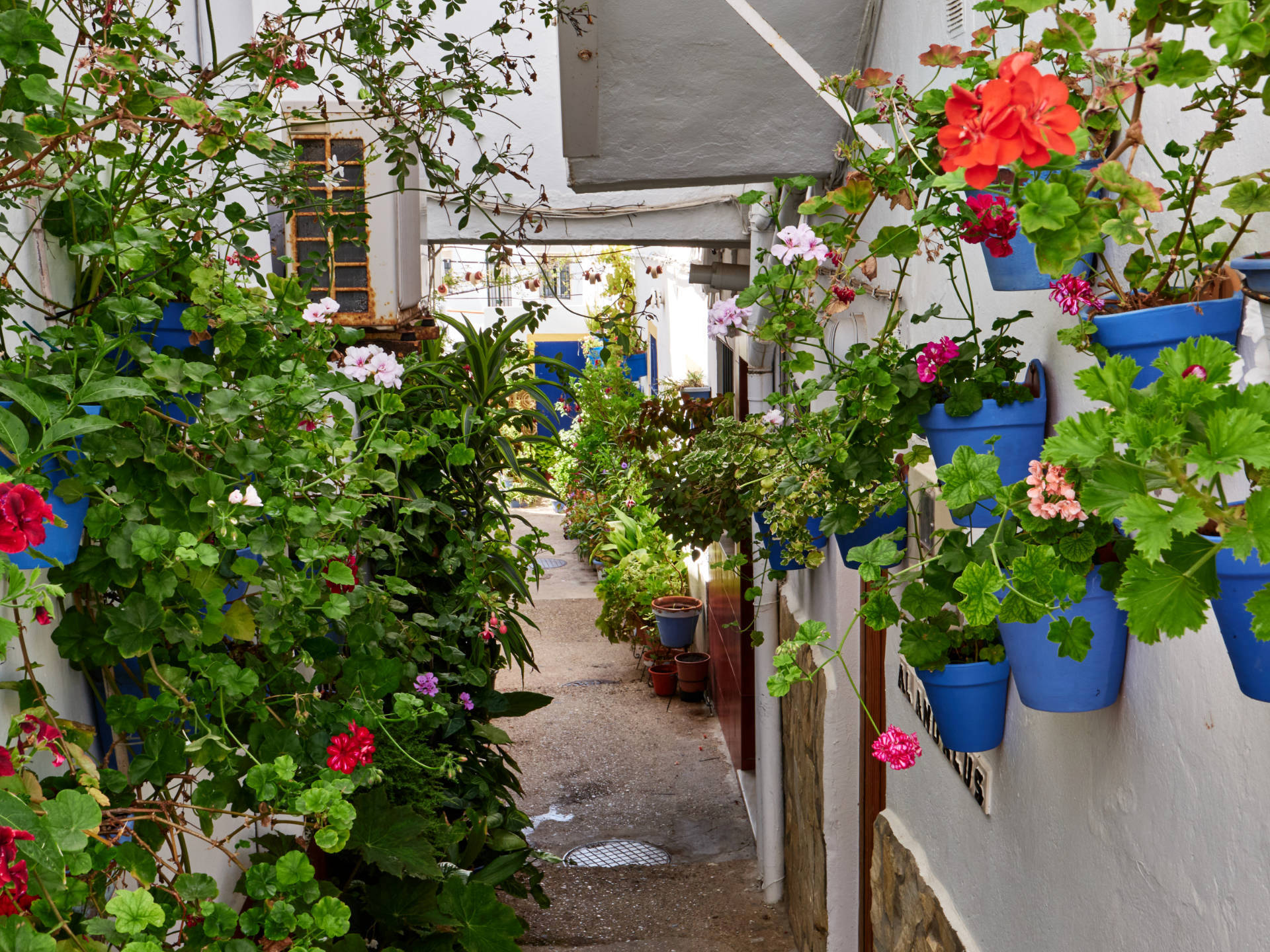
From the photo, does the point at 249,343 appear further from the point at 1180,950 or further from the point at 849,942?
the point at 849,942

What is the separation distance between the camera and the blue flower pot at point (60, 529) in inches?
55.1

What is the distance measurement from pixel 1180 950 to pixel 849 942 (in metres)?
3.06

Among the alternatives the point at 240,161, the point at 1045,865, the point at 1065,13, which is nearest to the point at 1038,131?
the point at 1065,13

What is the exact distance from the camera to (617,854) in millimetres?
5918

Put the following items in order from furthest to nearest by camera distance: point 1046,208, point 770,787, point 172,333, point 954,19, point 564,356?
1. point 564,356
2. point 770,787
3. point 954,19
4. point 172,333
5. point 1046,208

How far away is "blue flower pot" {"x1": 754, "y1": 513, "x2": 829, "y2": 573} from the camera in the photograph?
3127 mm

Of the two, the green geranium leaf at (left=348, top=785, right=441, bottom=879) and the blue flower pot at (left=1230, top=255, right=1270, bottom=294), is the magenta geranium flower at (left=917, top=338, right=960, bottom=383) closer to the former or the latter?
the blue flower pot at (left=1230, top=255, right=1270, bottom=294)

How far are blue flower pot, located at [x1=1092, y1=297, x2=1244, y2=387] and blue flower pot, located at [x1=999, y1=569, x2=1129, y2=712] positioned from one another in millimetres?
382

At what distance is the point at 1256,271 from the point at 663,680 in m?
7.36

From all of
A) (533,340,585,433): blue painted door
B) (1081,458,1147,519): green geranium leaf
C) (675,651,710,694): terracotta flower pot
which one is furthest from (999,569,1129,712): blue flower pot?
(533,340,585,433): blue painted door

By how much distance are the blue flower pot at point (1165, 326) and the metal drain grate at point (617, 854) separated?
511 cm

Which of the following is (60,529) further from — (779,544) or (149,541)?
(779,544)

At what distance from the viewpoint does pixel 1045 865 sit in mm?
1922

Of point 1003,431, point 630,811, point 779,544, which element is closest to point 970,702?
point 1003,431
